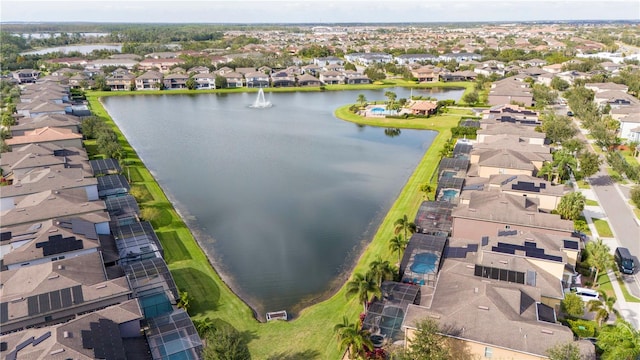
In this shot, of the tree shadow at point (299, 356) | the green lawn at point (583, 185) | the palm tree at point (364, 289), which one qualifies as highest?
the green lawn at point (583, 185)

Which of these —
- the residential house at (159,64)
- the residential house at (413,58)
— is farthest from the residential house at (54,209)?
the residential house at (413,58)

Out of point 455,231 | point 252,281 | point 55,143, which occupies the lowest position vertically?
point 252,281

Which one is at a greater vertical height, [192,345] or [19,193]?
[19,193]

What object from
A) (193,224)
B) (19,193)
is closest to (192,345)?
(193,224)

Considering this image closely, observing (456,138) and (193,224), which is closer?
(193,224)

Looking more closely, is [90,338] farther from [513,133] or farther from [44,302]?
[513,133]

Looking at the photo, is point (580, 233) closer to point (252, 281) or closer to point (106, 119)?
point (252, 281)

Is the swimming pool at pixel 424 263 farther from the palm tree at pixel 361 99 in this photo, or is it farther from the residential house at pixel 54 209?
the palm tree at pixel 361 99
